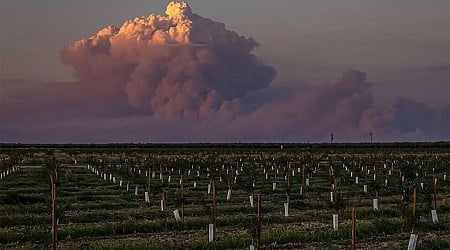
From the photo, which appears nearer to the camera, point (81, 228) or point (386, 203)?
point (81, 228)

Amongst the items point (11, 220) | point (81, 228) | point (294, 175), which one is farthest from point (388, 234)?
point (294, 175)

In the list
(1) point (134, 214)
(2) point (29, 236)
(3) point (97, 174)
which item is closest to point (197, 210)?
(1) point (134, 214)

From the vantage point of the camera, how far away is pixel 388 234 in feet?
65.6

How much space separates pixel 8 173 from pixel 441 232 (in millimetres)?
36075

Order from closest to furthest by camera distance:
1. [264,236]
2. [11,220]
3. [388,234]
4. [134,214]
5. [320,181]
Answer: [264,236]
[388,234]
[11,220]
[134,214]
[320,181]

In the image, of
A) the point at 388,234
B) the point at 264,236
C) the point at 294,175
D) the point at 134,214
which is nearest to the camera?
the point at 264,236

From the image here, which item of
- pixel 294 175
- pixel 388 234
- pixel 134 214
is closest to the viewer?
pixel 388 234

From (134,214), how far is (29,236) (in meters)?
5.50

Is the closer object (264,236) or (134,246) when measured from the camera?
(134,246)

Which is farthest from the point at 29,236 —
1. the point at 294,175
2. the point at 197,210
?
the point at 294,175

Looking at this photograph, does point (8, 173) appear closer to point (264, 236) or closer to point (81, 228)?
point (81, 228)

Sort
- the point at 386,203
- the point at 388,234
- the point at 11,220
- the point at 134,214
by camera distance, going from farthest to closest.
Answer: the point at 386,203 → the point at 134,214 → the point at 11,220 → the point at 388,234

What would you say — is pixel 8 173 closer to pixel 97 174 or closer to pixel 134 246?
pixel 97 174

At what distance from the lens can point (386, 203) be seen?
95.8 ft
